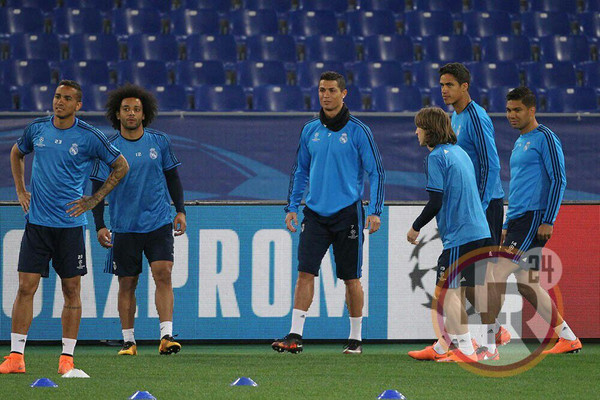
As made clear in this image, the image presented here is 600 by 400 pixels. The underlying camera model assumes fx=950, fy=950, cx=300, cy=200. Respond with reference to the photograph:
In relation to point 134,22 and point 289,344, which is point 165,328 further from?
point 134,22

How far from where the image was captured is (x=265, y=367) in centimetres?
655

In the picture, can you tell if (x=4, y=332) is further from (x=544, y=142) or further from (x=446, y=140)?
(x=544, y=142)

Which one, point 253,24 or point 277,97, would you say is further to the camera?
point 253,24

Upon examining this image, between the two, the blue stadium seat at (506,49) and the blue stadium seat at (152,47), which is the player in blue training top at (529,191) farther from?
the blue stadium seat at (152,47)

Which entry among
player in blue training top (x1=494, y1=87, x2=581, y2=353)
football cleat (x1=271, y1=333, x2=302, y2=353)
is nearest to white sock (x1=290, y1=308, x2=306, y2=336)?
football cleat (x1=271, y1=333, x2=302, y2=353)

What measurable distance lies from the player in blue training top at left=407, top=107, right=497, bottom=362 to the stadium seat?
10054 mm

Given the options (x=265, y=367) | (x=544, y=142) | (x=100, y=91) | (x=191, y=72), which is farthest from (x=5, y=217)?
(x=191, y=72)

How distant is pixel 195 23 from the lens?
15.6m

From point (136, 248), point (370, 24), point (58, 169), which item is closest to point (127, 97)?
point (136, 248)

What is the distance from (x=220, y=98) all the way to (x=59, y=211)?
7.85 meters

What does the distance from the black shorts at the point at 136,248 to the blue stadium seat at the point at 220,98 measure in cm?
656

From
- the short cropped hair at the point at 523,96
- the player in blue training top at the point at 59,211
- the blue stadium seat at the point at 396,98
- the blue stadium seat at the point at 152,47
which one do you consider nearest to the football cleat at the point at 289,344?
the player in blue training top at the point at 59,211

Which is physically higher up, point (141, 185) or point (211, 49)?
point (211, 49)

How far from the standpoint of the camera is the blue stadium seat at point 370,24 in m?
15.9
